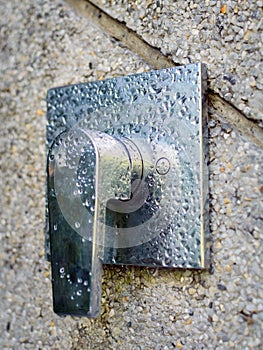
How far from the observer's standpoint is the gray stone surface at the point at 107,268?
43 cm

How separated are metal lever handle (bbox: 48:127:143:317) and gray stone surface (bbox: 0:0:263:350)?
0.07 meters

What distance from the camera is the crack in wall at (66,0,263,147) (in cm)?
44

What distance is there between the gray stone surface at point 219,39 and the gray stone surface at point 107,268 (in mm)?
13

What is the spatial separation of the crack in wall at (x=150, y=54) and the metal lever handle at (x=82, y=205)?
8 centimetres

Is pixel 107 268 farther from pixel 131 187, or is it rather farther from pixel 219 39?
pixel 219 39

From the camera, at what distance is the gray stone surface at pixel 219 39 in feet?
1.44

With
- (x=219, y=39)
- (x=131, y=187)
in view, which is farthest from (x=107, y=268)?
(x=219, y=39)

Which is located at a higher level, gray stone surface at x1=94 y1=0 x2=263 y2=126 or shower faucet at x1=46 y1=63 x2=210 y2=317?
gray stone surface at x1=94 y1=0 x2=263 y2=126

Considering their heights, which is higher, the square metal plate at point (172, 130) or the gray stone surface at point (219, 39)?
the gray stone surface at point (219, 39)

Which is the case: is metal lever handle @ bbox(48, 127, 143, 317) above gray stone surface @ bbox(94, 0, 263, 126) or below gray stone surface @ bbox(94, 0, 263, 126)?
below

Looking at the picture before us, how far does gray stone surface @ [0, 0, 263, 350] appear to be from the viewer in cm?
43

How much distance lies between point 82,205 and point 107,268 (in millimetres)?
101

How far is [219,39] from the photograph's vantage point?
1.50ft

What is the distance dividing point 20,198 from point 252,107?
25 centimetres
